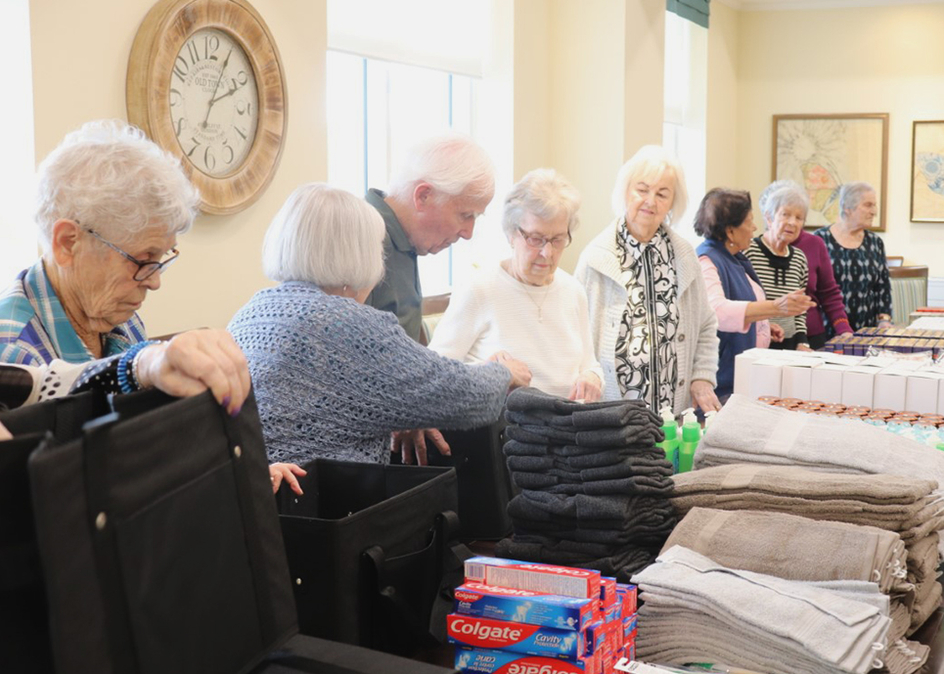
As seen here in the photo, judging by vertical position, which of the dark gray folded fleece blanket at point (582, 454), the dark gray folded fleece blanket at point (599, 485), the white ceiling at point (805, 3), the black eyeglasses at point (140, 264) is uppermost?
the white ceiling at point (805, 3)

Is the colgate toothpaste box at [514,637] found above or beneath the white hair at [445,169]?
beneath

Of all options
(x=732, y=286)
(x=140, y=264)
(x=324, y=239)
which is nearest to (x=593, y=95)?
(x=732, y=286)

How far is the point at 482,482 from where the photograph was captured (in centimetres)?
189

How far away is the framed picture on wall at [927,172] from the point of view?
851 cm

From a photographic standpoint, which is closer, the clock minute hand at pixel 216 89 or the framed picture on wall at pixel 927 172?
the clock minute hand at pixel 216 89

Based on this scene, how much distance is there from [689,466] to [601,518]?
0.57 m

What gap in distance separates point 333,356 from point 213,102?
78.3 inches

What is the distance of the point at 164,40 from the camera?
10.4 ft

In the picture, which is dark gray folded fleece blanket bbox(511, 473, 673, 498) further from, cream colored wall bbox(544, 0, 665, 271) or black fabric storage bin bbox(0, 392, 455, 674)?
cream colored wall bbox(544, 0, 665, 271)

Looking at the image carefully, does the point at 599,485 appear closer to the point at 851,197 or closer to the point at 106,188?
A: the point at 106,188

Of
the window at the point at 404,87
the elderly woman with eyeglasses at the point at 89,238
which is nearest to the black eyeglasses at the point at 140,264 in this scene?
the elderly woman with eyeglasses at the point at 89,238

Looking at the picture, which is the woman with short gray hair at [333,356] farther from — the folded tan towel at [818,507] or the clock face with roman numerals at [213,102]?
the clock face with roman numerals at [213,102]

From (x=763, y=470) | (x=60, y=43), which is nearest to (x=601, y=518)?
(x=763, y=470)

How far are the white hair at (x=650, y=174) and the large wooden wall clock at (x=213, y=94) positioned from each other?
1296 mm
